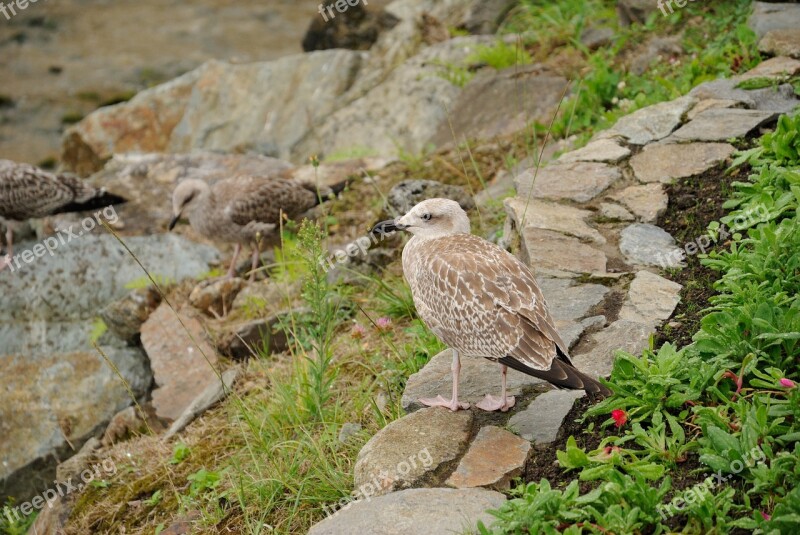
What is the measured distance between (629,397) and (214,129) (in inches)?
406

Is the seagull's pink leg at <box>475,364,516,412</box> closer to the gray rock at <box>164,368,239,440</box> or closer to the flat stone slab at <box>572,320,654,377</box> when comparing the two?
the flat stone slab at <box>572,320,654,377</box>

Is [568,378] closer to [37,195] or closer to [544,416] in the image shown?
[544,416]

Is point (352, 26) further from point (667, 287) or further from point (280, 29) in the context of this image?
point (667, 287)

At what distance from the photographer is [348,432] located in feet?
16.2

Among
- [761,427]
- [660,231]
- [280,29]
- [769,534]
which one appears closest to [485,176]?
[660,231]

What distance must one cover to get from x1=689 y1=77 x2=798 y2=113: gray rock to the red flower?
11.2 feet

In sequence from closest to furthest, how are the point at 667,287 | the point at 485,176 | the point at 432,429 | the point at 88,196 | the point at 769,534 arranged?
the point at 769,534 < the point at 432,429 < the point at 667,287 < the point at 485,176 < the point at 88,196

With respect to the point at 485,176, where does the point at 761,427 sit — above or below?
above

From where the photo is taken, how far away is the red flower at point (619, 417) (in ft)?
12.4

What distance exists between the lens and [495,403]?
14.0ft

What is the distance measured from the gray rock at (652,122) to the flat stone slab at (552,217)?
3.56 ft

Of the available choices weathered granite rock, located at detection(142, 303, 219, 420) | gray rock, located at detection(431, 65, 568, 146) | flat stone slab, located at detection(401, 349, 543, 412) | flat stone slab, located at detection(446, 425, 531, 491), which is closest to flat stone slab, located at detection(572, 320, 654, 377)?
Result: flat stone slab, located at detection(401, 349, 543, 412)

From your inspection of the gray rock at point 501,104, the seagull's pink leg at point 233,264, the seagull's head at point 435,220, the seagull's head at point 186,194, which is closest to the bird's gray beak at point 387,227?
the seagull's head at point 435,220

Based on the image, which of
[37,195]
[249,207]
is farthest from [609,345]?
[37,195]
